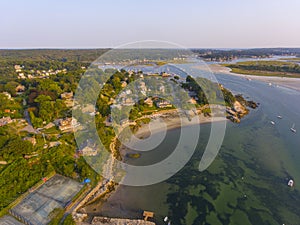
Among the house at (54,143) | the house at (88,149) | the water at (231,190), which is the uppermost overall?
the house at (54,143)

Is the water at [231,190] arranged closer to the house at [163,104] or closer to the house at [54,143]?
the house at [163,104]

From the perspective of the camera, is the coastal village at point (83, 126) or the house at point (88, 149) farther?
the house at point (88, 149)

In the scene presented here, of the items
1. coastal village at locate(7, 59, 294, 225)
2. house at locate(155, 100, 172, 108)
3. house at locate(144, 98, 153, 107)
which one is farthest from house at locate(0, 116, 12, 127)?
house at locate(155, 100, 172, 108)

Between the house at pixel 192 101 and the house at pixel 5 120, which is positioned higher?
the house at pixel 5 120

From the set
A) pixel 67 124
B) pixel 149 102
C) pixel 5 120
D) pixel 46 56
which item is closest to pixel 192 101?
pixel 149 102

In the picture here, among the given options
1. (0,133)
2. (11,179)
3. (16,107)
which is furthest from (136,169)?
(16,107)

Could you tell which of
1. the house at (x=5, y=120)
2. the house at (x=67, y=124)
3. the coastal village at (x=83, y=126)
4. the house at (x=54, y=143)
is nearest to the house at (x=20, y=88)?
the coastal village at (x=83, y=126)

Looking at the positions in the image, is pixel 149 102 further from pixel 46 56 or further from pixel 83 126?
pixel 46 56

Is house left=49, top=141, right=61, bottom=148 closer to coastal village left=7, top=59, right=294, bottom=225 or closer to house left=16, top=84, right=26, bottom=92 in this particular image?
coastal village left=7, top=59, right=294, bottom=225
